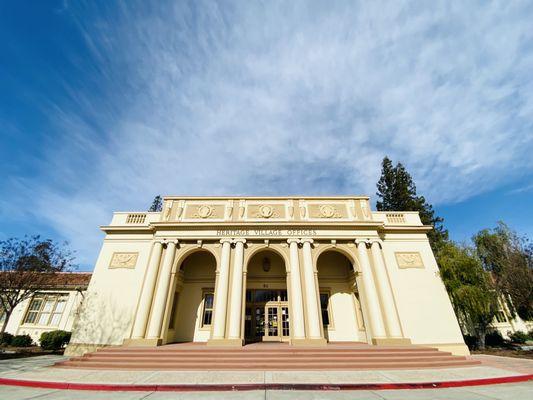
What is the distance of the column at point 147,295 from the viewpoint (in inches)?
481

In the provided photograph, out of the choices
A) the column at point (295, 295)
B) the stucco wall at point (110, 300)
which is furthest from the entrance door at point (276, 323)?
the stucco wall at point (110, 300)

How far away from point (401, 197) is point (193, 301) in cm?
2353

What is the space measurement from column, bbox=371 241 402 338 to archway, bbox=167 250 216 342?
1025 cm

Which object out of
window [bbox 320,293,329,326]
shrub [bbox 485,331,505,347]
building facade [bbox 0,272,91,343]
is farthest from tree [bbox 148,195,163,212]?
shrub [bbox 485,331,505,347]

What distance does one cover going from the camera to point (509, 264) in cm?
1544

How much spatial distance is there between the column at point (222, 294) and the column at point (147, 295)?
12.0 feet

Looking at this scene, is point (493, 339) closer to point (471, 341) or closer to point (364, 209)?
point (471, 341)

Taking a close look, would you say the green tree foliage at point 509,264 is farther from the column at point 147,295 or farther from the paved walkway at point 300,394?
the column at point 147,295

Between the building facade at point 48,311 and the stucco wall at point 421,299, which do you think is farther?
the building facade at point 48,311

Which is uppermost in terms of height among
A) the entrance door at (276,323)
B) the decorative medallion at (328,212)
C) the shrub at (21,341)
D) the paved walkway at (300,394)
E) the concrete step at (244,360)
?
the decorative medallion at (328,212)

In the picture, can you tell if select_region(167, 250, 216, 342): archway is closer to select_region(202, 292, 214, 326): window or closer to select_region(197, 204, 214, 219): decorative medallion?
select_region(202, 292, 214, 326): window

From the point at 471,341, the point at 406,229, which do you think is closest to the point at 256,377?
the point at 406,229

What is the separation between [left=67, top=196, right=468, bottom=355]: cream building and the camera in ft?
41.7

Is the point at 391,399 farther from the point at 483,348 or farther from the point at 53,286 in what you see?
the point at 53,286
